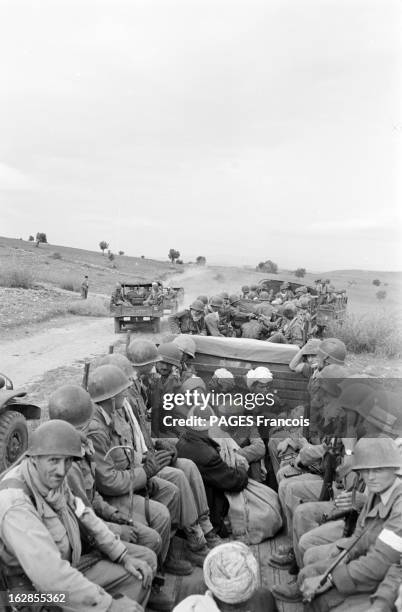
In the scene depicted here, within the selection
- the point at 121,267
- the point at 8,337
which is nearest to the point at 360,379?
the point at 8,337

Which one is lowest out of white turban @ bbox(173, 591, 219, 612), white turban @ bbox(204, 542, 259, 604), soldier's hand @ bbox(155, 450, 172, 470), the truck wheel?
the truck wheel

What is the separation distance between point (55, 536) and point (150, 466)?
138 centimetres

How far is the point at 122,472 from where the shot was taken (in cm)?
351

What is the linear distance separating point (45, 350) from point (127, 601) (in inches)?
457

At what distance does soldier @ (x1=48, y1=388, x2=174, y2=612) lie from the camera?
122 inches

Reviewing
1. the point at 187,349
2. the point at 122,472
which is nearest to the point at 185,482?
the point at 122,472

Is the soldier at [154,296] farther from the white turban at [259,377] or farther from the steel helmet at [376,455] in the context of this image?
the steel helmet at [376,455]

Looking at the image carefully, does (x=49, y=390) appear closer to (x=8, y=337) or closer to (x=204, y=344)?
(x=204, y=344)

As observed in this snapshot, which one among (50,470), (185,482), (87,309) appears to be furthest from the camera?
(87,309)

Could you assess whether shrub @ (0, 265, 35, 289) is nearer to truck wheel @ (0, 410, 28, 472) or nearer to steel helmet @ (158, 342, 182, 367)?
truck wheel @ (0, 410, 28, 472)

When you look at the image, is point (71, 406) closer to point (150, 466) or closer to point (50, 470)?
point (50, 470)

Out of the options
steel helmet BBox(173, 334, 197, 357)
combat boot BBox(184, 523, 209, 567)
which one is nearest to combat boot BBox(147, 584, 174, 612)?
combat boot BBox(184, 523, 209, 567)

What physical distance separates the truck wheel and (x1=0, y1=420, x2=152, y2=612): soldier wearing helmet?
2710 mm

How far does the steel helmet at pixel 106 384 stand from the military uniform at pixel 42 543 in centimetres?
92
